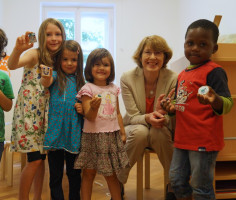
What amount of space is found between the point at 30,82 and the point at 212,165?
106 cm

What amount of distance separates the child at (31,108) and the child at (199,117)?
2.45ft

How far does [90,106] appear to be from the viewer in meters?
1.24

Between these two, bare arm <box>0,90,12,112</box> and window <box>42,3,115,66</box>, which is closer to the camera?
bare arm <box>0,90,12,112</box>

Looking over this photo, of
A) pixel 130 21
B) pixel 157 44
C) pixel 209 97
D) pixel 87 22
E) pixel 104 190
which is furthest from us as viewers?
pixel 87 22

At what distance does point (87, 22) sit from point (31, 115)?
2651 millimetres

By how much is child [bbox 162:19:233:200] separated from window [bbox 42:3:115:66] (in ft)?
8.54

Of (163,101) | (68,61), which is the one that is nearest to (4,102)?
(68,61)

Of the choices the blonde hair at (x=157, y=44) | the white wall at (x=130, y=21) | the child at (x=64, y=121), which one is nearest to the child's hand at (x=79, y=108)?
the child at (x=64, y=121)

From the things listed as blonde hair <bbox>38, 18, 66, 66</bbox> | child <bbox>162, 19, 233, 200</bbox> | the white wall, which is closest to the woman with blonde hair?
child <bbox>162, 19, 233, 200</bbox>

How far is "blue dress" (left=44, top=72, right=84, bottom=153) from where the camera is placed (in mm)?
1281

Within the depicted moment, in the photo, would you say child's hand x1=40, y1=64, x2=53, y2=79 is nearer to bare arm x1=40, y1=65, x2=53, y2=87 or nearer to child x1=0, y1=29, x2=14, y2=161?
bare arm x1=40, y1=65, x2=53, y2=87

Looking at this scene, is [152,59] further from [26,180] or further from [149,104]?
[26,180]

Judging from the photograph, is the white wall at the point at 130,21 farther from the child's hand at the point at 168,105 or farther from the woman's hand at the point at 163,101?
the child's hand at the point at 168,105

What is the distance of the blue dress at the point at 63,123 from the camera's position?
1.28 metres
